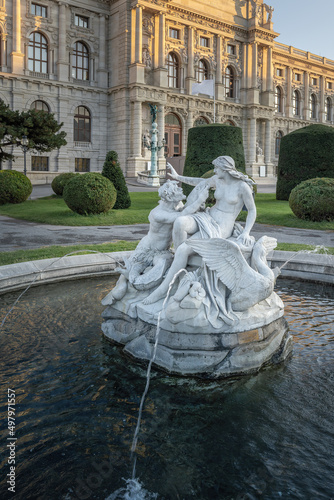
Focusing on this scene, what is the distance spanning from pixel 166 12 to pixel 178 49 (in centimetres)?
318

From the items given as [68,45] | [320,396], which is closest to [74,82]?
[68,45]

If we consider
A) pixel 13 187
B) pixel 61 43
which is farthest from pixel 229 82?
pixel 13 187

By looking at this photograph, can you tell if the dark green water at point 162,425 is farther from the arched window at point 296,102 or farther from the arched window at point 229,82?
the arched window at point 296,102

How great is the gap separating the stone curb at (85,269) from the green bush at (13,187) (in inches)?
538

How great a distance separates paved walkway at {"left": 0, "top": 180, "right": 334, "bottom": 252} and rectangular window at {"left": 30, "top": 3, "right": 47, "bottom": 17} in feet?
80.1

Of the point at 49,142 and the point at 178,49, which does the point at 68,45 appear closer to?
the point at 178,49

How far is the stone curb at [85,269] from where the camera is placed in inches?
233

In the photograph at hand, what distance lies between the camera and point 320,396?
11.2 feet

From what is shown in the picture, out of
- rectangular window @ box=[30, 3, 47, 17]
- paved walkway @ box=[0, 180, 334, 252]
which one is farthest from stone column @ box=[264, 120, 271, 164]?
paved walkway @ box=[0, 180, 334, 252]

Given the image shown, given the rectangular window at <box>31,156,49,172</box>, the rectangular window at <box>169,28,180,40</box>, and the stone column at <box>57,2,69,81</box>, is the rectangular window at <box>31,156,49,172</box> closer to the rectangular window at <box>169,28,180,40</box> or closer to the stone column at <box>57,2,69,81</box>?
the stone column at <box>57,2,69,81</box>

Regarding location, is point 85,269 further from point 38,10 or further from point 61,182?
point 38,10

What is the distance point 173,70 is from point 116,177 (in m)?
25.9

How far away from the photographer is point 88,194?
1490cm

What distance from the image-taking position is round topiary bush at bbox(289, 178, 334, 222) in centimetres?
1415
